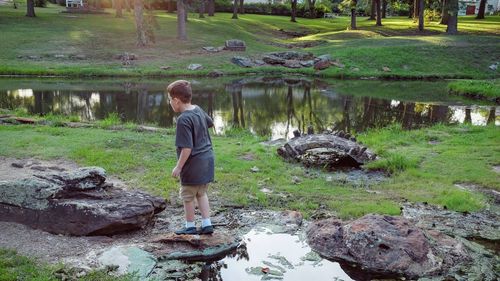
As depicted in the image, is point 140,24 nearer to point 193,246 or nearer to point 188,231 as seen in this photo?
point 188,231

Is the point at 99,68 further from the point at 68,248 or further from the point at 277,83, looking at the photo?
the point at 68,248

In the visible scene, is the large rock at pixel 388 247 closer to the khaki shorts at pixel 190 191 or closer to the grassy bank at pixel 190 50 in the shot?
the khaki shorts at pixel 190 191

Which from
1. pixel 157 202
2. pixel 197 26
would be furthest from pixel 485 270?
pixel 197 26

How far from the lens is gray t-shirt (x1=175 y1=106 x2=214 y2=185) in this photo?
601 centimetres

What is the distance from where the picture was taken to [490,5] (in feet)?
243

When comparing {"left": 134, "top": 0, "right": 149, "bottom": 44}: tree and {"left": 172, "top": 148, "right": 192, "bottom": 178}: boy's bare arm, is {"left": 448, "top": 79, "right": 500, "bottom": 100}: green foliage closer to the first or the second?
{"left": 134, "top": 0, "right": 149, "bottom": 44}: tree

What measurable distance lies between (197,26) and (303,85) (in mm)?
19850

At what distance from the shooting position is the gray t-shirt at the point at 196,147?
6.01m

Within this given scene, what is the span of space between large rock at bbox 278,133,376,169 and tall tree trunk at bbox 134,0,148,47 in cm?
2709

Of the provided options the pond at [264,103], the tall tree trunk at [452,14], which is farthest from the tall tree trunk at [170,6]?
the pond at [264,103]

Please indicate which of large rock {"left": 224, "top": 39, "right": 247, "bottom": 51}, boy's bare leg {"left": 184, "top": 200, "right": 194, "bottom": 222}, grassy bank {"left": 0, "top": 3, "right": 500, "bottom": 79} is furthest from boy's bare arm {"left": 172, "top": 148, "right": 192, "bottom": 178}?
large rock {"left": 224, "top": 39, "right": 247, "bottom": 51}

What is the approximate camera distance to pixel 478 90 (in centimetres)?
2525

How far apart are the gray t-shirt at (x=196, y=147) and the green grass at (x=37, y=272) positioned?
1470mm

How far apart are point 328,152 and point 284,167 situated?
146 centimetres
